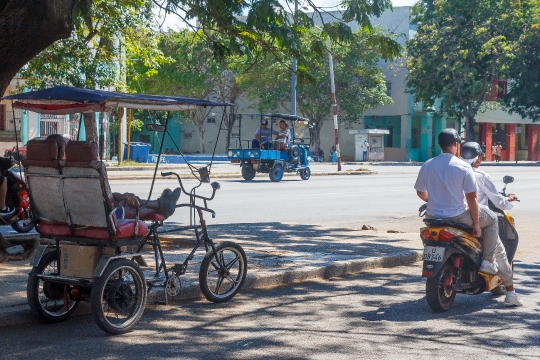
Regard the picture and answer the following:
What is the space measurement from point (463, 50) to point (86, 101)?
158ft

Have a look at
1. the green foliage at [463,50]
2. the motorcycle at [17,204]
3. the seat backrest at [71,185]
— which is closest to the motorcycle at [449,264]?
the seat backrest at [71,185]

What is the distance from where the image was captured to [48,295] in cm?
698

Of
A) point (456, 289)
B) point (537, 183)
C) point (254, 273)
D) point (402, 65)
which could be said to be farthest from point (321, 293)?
point (402, 65)

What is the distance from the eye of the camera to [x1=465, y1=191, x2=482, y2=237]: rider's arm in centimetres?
751

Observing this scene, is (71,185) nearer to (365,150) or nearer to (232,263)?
(232,263)

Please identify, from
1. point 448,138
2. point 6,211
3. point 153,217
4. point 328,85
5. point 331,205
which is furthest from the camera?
point 328,85

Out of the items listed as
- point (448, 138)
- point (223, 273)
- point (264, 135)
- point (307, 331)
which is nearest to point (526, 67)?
point (264, 135)

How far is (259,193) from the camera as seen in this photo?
22453mm

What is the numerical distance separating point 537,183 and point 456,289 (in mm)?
23128

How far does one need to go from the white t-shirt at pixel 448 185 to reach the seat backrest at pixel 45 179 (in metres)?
3.33

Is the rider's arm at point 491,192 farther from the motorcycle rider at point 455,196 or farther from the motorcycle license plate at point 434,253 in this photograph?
the motorcycle license plate at point 434,253

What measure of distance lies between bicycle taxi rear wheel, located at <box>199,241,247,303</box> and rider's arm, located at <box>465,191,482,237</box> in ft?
7.39

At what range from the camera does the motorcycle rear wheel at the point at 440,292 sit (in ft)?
24.5

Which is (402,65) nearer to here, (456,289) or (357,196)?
(357,196)
